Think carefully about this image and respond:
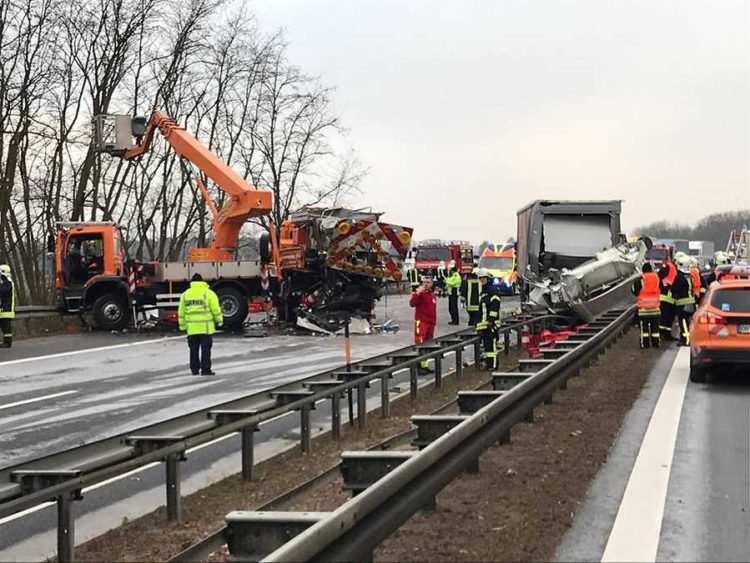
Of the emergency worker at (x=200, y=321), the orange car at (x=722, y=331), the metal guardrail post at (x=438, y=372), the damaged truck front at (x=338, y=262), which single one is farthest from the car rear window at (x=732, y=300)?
the damaged truck front at (x=338, y=262)

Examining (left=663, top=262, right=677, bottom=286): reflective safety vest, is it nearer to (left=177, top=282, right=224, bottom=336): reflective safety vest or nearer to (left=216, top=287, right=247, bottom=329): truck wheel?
(left=177, top=282, right=224, bottom=336): reflective safety vest

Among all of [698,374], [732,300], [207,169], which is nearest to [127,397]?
[698,374]

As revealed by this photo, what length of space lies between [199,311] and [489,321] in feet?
15.8

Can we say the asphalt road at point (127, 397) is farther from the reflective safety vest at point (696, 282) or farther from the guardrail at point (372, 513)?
the reflective safety vest at point (696, 282)

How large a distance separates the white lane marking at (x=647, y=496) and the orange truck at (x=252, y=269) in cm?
1415

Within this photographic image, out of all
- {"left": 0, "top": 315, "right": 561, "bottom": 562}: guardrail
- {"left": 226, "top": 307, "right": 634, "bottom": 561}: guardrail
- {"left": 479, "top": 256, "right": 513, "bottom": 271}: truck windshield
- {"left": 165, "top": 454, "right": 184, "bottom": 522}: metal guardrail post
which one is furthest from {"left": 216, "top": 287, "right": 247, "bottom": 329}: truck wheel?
{"left": 479, "top": 256, "right": 513, "bottom": 271}: truck windshield

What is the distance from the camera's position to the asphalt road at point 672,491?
Result: 5246 mm

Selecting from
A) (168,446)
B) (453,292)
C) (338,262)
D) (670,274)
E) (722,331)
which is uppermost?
(338,262)

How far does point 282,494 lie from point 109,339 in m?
16.7

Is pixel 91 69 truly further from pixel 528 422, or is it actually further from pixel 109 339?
pixel 528 422

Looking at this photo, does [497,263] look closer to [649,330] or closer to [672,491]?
[649,330]

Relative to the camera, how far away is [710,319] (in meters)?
12.2

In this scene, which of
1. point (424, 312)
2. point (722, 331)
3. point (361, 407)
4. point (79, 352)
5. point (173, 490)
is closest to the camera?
point (173, 490)

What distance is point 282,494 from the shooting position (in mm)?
6938
